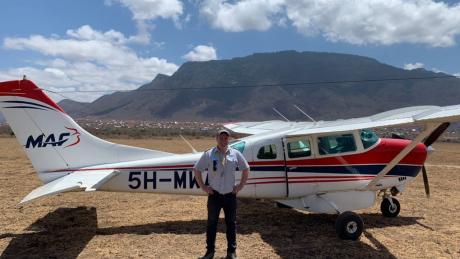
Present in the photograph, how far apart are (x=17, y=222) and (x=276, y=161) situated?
5529mm

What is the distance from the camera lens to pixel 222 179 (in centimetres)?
639

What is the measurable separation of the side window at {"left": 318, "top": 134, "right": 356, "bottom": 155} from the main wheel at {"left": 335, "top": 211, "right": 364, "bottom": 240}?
1.55 m

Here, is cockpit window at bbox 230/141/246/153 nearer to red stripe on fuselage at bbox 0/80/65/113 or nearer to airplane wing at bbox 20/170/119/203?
airplane wing at bbox 20/170/119/203

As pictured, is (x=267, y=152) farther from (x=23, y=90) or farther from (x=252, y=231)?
(x=23, y=90)

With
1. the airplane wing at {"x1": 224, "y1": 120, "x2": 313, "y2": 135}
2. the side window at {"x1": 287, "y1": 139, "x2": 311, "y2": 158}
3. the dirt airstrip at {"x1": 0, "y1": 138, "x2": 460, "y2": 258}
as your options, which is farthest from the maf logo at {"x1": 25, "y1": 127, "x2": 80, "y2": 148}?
the airplane wing at {"x1": 224, "y1": 120, "x2": 313, "y2": 135}

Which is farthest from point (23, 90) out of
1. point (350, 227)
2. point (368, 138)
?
point (368, 138)

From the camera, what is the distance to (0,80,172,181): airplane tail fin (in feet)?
26.6

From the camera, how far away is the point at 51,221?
8891 mm

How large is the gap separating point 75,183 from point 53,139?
1.54m

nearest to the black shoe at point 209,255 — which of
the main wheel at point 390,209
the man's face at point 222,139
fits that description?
the man's face at point 222,139

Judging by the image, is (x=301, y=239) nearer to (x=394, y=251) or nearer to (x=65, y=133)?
(x=394, y=251)

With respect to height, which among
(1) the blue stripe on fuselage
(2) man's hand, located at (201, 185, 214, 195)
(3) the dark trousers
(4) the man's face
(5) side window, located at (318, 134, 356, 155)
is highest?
(4) the man's face

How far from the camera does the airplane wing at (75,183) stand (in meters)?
6.54

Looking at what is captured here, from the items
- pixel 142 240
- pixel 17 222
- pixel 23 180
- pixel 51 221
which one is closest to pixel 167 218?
pixel 142 240
